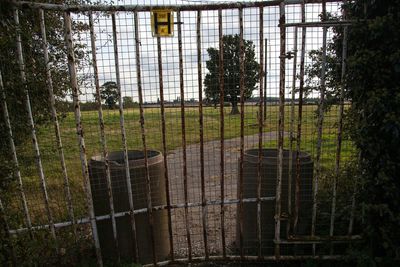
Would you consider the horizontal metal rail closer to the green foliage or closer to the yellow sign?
the green foliage

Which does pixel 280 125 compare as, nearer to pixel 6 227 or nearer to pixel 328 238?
pixel 328 238

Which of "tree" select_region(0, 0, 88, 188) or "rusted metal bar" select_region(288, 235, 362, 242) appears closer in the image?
"tree" select_region(0, 0, 88, 188)

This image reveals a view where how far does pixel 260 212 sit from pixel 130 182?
154 cm

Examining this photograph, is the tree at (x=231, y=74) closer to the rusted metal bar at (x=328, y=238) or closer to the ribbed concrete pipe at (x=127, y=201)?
the ribbed concrete pipe at (x=127, y=201)

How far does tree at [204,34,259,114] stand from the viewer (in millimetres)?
3410

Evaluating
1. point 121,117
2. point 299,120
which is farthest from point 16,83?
point 299,120

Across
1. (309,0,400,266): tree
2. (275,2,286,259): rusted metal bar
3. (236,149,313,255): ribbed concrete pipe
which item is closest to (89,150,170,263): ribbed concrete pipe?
(236,149,313,255): ribbed concrete pipe

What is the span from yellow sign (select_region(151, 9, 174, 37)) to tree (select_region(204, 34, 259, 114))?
21.7 inches

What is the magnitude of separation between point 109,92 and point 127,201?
50.1 inches

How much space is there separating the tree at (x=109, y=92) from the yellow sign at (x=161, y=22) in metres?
0.70

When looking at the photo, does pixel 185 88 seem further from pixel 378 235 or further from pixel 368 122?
pixel 378 235

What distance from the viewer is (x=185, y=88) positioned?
336 cm

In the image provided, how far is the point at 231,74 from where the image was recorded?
348 centimetres

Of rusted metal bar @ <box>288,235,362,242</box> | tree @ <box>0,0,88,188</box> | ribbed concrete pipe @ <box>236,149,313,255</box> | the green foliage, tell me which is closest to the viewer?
the green foliage
